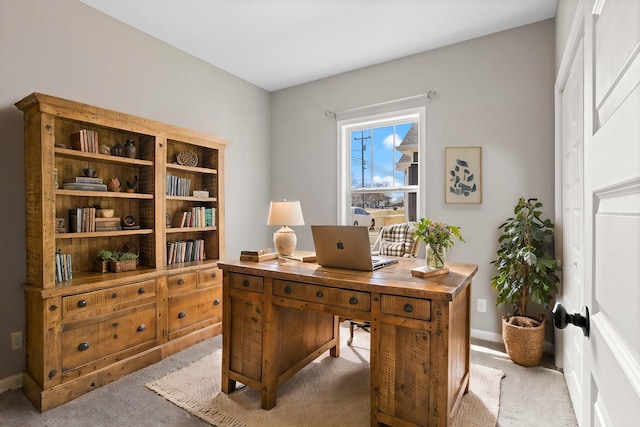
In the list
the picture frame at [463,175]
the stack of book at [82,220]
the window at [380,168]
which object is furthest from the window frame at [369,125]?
the stack of book at [82,220]

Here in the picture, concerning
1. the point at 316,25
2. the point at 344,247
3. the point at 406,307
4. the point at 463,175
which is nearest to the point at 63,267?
the point at 344,247

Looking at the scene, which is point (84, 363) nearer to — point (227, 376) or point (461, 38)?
point (227, 376)

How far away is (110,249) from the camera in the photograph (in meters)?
2.94

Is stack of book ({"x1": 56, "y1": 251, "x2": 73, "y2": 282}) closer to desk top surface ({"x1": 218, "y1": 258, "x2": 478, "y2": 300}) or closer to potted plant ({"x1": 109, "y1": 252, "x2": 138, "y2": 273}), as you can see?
potted plant ({"x1": 109, "y1": 252, "x2": 138, "y2": 273})

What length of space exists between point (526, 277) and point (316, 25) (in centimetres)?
278

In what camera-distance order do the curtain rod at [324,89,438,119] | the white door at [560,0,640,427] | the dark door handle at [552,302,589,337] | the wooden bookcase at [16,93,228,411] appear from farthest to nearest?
the curtain rod at [324,89,438,119]
the wooden bookcase at [16,93,228,411]
the dark door handle at [552,302,589,337]
the white door at [560,0,640,427]

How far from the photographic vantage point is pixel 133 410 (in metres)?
2.09

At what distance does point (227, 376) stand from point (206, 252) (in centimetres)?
158

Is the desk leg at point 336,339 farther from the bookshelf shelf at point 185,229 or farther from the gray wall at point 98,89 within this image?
the gray wall at point 98,89

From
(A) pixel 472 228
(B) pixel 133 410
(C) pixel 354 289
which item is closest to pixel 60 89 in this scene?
(B) pixel 133 410

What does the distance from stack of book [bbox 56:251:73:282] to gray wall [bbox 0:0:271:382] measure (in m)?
0.26

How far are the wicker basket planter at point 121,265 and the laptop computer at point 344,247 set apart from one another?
5.51 ft

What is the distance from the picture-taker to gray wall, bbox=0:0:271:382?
232 cm

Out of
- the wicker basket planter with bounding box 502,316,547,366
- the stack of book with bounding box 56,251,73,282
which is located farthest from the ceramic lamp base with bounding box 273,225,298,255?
the wicker basket planter with bounding box 502,316,547,366
